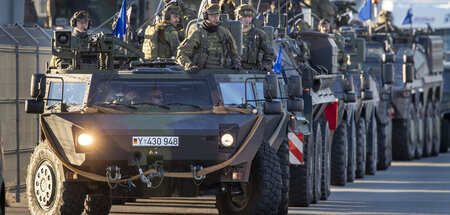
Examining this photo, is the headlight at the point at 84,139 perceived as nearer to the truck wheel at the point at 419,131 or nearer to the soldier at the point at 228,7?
the soldier at the point at 228,7

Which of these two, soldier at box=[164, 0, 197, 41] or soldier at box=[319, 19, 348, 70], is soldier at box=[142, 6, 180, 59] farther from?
soldier at box=[319, 19, 348, 70]

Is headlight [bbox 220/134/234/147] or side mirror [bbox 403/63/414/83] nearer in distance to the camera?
headlight [bbox 220/134/234/147]

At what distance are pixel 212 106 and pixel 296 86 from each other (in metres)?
2.05

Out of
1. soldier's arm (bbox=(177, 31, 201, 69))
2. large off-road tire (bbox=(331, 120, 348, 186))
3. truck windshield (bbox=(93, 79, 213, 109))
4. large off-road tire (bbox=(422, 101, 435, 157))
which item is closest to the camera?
truck windshield (bbox=(93, 79, 213, 109))

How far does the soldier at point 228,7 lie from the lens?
21.5 meters

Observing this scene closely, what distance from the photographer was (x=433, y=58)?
3622 centimetres

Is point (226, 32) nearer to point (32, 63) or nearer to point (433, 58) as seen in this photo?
point (32, 63)

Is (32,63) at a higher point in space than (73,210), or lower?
higher

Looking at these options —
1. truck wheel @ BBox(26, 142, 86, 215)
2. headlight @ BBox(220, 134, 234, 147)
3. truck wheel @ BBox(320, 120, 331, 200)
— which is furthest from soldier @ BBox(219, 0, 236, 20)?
headlight @ BBox(220, 134, 234, 147)

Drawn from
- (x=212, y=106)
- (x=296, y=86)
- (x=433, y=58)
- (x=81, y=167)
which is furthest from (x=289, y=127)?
(x=433, y=58)

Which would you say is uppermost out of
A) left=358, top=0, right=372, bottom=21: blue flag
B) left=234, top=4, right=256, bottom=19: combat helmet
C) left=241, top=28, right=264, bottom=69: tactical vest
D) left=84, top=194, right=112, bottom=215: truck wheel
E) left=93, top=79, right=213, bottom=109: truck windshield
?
left=358, top=0, right=372, bottom=21: blue flag

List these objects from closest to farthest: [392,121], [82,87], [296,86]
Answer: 1. [82,87]
2. [296,86]
3. [392,121]

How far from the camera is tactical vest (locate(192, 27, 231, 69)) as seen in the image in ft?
57.5

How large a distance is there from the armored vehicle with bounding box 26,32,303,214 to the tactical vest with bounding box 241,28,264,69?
3.36m
